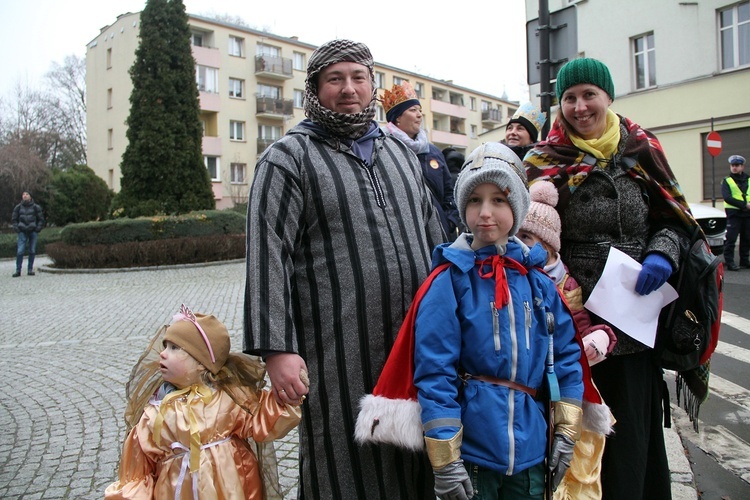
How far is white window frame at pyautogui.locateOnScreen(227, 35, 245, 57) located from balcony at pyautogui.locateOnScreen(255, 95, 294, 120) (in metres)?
3.19

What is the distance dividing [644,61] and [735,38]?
3.07m

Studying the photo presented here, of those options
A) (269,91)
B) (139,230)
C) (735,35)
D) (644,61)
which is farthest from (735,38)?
(269,91)

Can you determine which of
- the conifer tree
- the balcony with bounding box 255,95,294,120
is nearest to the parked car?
the conifer tree

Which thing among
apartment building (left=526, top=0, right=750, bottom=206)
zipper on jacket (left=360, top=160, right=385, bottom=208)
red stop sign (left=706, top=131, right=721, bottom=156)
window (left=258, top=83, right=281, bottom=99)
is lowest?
zipper on jacket (left=360, top=160, right=385, bottom=208)

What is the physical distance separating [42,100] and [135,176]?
109 feet

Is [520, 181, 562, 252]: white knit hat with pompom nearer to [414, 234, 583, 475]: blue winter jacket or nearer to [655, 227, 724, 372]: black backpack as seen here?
[414, 234, 583, 475]: blue winter jacket

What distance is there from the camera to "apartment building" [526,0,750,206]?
1852 centimetres

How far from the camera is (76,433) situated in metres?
4.38

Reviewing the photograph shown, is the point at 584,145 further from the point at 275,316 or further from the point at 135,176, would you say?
the point at 135,176

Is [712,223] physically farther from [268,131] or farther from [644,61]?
[268,131]

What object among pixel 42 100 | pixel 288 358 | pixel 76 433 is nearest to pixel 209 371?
pixel 288 358

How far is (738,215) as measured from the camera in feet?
37.4

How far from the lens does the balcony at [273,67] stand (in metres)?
42.1

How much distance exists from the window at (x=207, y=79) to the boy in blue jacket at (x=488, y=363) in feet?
132
